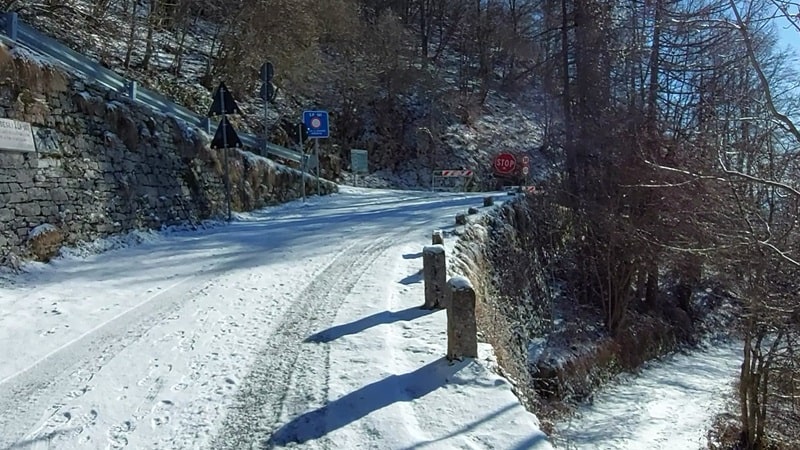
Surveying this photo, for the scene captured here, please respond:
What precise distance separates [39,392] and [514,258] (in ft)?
36.5

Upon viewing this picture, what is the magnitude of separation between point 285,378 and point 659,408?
385 inches

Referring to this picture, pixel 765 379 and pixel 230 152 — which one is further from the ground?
pixel 230 152

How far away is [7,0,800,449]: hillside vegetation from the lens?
6582 mm

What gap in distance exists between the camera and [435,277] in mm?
6418

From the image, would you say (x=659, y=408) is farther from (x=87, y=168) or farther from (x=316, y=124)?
(x=316, y=124)

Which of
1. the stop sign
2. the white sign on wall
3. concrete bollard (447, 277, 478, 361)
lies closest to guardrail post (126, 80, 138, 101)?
the white sign on wall

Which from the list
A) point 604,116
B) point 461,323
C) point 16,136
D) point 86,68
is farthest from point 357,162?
point 461,323

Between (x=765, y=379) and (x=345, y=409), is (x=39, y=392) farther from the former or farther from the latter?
(x=765, y=379)

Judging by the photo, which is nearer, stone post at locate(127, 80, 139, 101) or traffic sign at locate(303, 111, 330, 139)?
stone post at locate(127, 80, 139, 101)

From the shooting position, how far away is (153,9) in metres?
22.3

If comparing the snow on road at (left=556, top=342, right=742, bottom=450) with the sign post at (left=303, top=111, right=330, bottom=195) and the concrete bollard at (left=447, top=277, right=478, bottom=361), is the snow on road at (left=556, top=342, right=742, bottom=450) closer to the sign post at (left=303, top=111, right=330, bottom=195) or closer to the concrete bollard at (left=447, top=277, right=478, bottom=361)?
the concrete bollard at (left=447, top=277, right=478, bottom=361)

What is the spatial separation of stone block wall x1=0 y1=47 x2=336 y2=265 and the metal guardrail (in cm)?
48

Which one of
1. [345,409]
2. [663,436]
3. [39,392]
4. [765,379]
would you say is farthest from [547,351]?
[39,392]

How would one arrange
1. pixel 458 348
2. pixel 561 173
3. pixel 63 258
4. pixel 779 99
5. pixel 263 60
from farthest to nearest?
pixel 263 60
pixel 561 173
pixel 63 258
pixel 779 99
pixel 458 348
